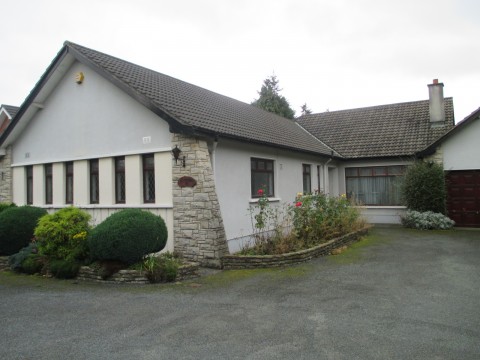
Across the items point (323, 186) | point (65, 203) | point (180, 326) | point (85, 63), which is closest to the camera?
point (180, 326)

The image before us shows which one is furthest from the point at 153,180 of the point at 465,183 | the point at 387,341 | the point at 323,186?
the point at 465,183

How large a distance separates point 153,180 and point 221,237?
2847 millimetres

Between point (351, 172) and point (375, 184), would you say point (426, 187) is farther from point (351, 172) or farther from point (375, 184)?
point (351, 172)

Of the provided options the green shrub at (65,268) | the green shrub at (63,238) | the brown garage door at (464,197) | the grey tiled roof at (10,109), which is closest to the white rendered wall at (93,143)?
the green shrub at (63,238)

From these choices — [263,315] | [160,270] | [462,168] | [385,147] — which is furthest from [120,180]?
[462,168]

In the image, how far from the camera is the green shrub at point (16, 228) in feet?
34.9

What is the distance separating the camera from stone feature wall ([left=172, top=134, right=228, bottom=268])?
9727 mm

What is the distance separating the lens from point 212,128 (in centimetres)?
1042

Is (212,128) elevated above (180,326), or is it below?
above

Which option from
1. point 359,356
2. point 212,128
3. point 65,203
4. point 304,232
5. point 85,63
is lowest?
point 359,356

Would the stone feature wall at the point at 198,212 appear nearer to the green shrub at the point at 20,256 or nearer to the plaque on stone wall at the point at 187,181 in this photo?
the plaque on stone wall at the point at 187,181

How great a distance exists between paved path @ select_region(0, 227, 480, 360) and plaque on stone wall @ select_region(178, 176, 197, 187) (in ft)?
8.11

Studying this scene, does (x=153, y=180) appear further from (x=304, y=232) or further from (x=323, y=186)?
(x=323, y=186)

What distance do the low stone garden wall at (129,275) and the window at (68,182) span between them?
5.17m
